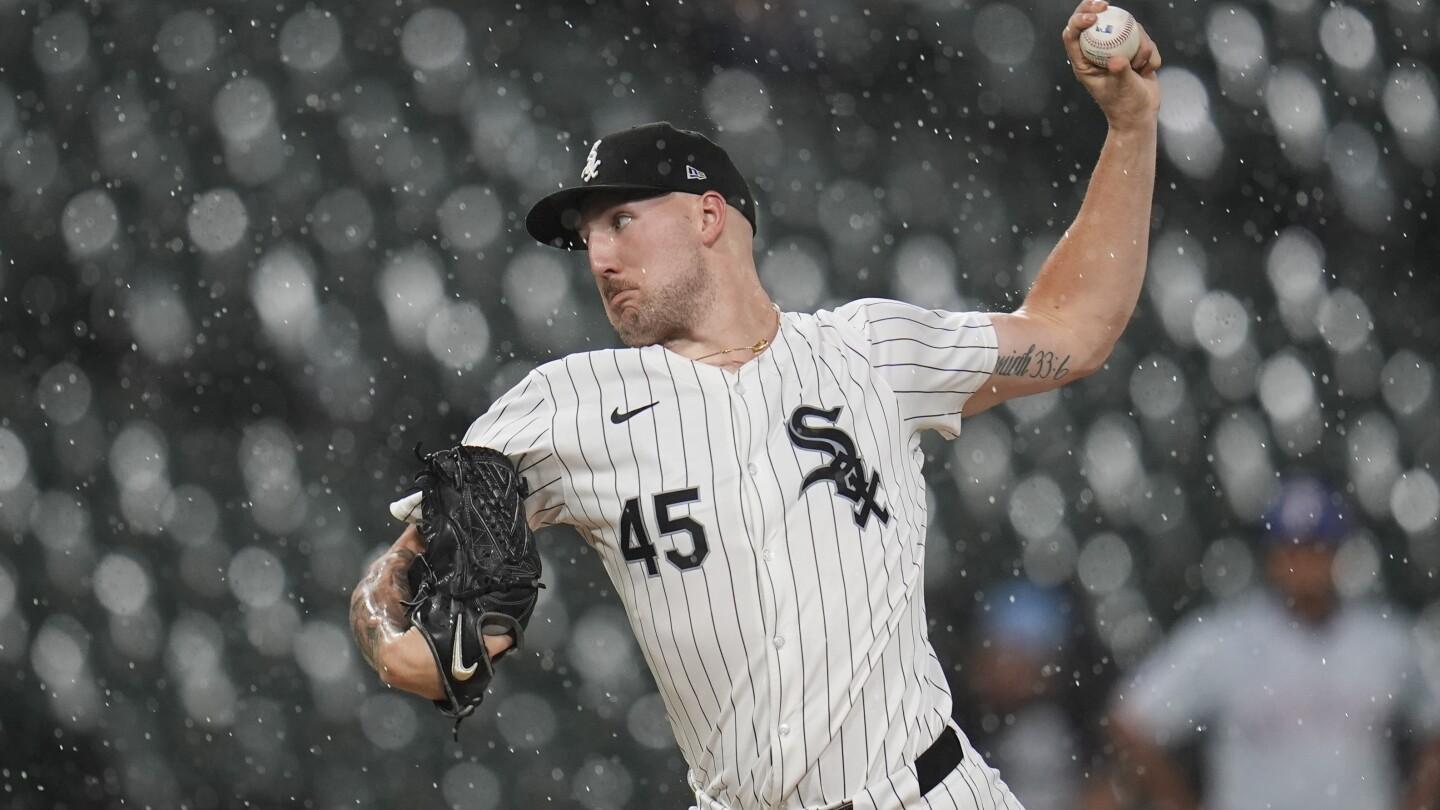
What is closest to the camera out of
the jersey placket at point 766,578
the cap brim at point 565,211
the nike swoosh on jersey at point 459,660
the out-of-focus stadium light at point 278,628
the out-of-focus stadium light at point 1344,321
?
the nike swoosh on jersey at point 459,660

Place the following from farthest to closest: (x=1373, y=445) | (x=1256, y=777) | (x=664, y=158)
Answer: (x=1373, y=445) → (x=1256, y=777) → (x=664, y=158)

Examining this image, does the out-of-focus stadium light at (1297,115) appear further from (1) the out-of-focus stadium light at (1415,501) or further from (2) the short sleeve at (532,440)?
(2) the short sleeve at (532,440)

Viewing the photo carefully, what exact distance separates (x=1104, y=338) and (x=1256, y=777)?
4.14 feet

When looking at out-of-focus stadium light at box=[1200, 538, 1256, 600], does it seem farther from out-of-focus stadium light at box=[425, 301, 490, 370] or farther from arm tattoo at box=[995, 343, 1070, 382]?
out-of-focus stadium light at box=[425, 301, 490, 370]

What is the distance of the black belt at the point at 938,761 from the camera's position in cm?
148

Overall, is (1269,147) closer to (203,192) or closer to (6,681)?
(203,192)

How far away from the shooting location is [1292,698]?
267cm

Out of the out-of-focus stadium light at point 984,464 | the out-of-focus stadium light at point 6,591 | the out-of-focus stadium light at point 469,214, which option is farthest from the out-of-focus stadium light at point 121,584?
the out-of-focus stadium light at point 984,464

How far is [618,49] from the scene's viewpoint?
272 cm

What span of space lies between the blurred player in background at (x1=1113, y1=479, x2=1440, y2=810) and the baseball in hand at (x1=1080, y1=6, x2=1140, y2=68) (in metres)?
1.42

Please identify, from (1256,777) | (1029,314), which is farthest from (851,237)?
(1256,777)

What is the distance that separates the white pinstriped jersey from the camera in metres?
1.46

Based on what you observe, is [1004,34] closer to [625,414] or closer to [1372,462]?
[1372,462]

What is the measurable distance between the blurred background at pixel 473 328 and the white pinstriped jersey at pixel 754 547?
3.71 feet
